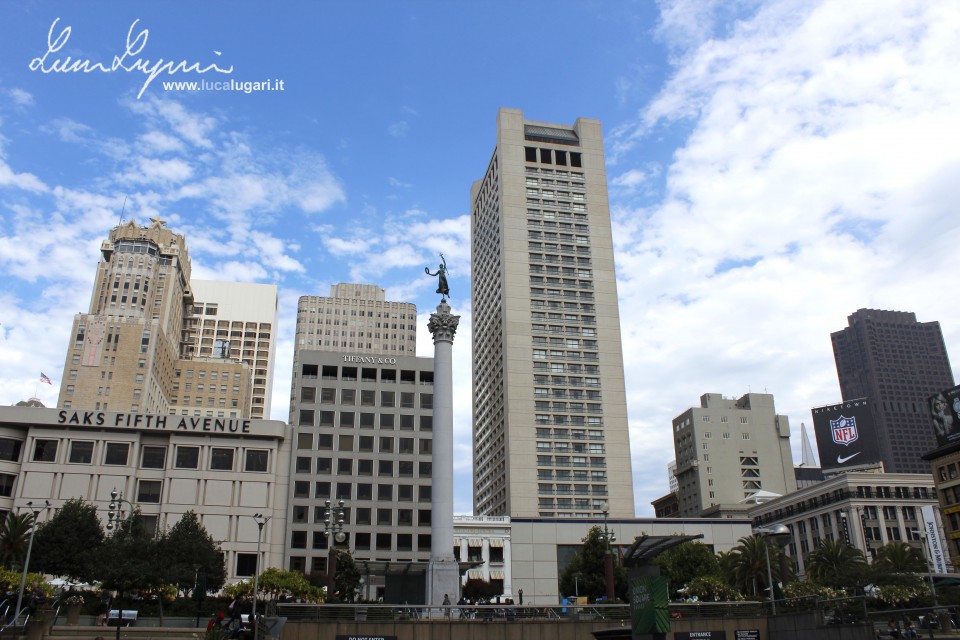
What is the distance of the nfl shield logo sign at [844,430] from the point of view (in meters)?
130

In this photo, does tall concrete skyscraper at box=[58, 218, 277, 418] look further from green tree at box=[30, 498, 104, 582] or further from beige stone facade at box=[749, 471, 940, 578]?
beige stone facade at box=[749, 471, 940, 578]

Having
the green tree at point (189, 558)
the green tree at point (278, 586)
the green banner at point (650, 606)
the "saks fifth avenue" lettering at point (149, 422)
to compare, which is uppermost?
the "saks fifth avenue" lettering at point (149, 422)

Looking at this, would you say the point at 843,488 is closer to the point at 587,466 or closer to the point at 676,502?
the point at 587,466

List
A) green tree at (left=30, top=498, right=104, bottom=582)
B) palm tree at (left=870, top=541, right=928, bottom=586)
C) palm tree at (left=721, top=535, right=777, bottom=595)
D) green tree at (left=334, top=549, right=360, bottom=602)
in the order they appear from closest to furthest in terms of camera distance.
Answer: palm tree at (left=870, top=541, right=928, bottom=586)
green tree at (left=30, top=498, right=104, bottom=582)
green tree at (left=334, top=549, right=360, bottom=602)
palm tree at (left=721, top=535, right=777, bottom=595)

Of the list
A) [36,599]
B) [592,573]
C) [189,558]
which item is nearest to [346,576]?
[189,558]

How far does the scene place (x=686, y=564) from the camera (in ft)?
282

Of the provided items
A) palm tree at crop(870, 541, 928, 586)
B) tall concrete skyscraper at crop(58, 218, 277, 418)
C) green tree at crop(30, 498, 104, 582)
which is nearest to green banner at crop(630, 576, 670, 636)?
palm tree at crop(870, 541, 928, 586)

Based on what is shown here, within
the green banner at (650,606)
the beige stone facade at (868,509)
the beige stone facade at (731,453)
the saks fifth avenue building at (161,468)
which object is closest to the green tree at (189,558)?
the saks fifth avenue building at (161,468)

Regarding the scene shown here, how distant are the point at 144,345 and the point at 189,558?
340ft

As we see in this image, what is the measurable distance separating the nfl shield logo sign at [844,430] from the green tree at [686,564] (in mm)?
53659

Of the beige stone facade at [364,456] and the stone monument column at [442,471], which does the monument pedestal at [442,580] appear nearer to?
the stone monument column at [442,471]

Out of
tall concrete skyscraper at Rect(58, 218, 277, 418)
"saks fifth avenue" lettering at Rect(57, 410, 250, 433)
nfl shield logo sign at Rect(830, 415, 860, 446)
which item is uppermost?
tall concrete skyscraper at Rect(58, 218, 277, 418)

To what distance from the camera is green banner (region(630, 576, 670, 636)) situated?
29172 millimetres

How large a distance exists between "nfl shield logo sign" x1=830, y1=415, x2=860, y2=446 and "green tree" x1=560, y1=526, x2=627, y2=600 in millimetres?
60916
